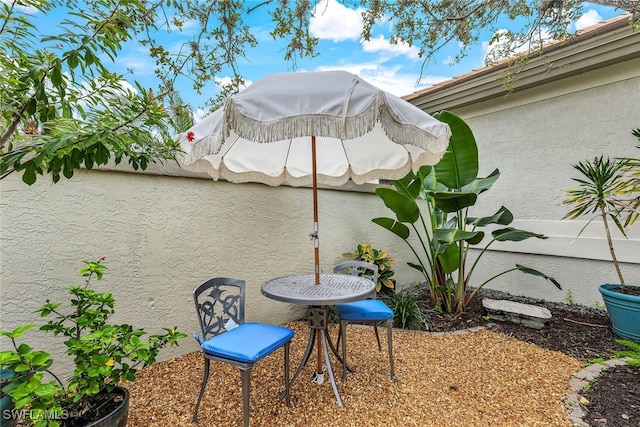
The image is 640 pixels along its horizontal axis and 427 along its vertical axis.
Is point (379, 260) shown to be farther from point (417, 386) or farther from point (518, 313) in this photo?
point (417, 386)

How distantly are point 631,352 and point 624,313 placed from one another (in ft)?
1.63

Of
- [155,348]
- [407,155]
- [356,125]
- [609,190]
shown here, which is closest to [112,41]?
[356,125]

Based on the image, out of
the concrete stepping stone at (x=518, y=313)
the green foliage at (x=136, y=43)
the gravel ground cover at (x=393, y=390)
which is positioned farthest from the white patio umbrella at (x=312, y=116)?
the concrete stepping stone at (x=518, y=313)

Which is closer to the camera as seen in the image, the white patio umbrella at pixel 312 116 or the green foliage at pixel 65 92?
the green foliage at pixel 65 92

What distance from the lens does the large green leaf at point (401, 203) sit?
Result: 4.04 metres

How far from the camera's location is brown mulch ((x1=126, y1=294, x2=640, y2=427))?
2309 mm

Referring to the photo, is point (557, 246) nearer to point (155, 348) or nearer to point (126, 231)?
point (155, 348)

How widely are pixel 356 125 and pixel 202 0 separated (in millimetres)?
3096

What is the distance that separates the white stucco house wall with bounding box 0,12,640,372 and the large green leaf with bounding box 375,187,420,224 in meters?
0.93

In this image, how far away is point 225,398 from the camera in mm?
2549

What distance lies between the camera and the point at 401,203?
4070 mm

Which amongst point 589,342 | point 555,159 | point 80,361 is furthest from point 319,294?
point 555,159

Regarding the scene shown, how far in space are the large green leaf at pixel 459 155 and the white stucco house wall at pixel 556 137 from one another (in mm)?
1562

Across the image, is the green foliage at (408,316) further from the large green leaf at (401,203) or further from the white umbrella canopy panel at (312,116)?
the white umbrella canopy panel at (312,116)
